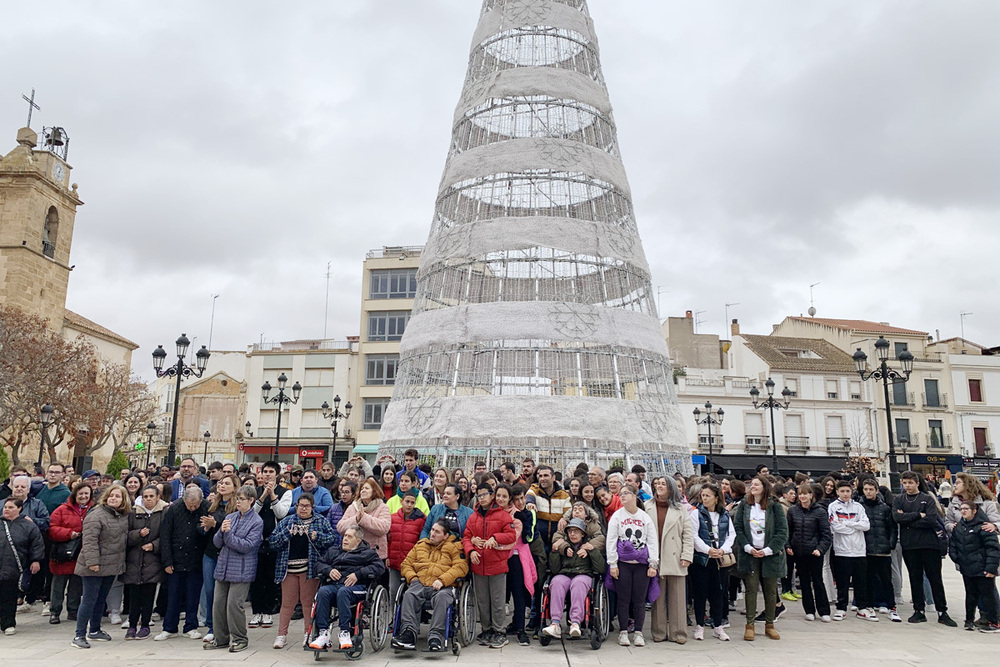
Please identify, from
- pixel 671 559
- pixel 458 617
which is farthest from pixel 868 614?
pixel 458 617

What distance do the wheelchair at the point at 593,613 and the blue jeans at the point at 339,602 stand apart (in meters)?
2.04

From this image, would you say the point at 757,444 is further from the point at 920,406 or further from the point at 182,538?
the point at 182,538

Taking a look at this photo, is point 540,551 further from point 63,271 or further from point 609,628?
point 63,271

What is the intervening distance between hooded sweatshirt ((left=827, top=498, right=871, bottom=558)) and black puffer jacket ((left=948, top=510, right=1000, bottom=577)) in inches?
38.1

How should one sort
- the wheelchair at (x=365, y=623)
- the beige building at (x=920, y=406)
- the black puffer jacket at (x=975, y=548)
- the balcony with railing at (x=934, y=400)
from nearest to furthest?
the wheelchair at (x=365, y=623)
the black puffer jacket at (x=975, y=548)
the beige building at (x=920, y=406)
the balcony with railing at (x=934, y=400)

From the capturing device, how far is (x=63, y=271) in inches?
1606

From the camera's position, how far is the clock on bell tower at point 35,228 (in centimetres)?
3756

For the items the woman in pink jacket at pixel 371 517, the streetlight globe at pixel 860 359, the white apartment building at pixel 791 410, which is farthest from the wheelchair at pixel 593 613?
the white apartment building at pixel 791 410

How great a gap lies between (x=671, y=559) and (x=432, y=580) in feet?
8.68

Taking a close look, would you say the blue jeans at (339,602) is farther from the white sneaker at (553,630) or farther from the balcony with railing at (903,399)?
the balcony with railing at (903,399)

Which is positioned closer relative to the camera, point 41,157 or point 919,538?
point 919,538

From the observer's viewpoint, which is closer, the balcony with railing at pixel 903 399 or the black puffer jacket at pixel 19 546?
the black puffer jacket at pixel 19 546

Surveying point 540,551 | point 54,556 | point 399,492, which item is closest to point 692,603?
point 540,551

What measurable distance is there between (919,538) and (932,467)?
3902 centimetres
